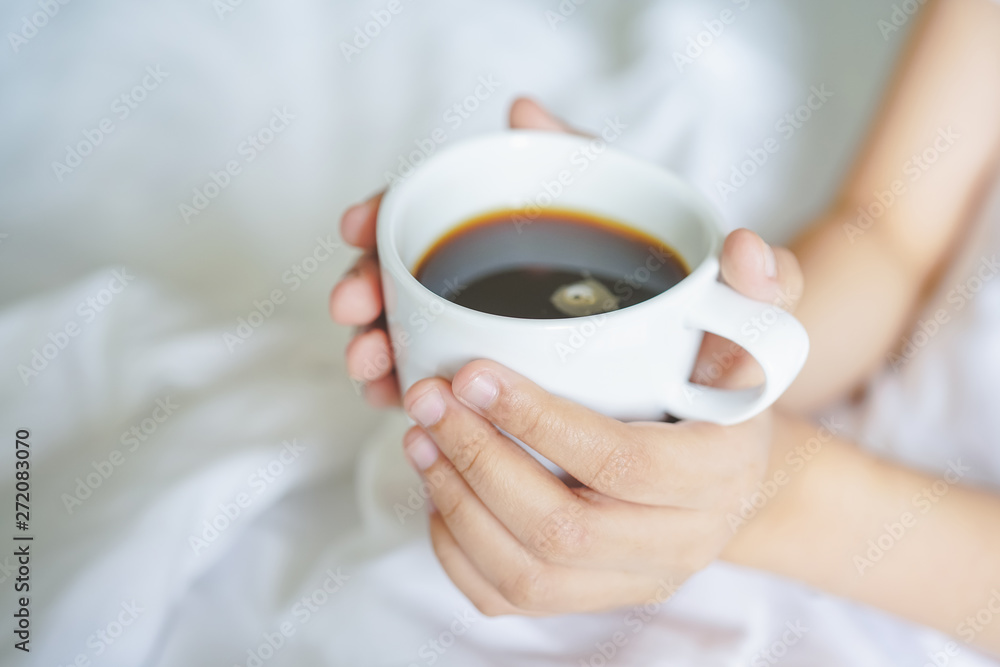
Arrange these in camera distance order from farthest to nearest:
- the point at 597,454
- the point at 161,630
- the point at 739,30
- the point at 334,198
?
1. the point at 739,30
2. the point at 334,198
3. the point at 161,630
4. the point at 597,454

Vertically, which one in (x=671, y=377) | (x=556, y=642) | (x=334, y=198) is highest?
(x=671, y=377)

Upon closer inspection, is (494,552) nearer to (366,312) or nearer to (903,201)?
(366,312)

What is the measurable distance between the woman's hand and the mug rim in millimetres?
32

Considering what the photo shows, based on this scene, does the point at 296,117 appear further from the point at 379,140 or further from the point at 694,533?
the point at 694,533

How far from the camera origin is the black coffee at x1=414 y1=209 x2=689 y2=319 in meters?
0.59

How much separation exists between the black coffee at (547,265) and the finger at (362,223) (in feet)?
0.27

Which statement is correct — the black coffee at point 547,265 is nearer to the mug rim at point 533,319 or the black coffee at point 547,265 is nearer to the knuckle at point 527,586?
the mug rim at point 533,319

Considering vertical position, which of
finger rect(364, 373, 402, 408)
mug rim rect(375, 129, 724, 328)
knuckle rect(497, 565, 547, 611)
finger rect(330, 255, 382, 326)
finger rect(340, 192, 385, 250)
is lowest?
knuckle rect(497, 565, 547, 611)

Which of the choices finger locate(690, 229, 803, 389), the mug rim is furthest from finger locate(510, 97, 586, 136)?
finger locate(690, 229, 803, 389)

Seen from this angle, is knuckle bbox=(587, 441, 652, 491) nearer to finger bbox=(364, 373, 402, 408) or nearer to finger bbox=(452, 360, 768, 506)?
finger bbox=(452, 360, 768, 506)

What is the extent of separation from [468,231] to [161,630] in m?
0.40

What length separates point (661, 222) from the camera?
2.03 ft

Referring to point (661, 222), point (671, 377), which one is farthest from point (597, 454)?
point (661, 222)

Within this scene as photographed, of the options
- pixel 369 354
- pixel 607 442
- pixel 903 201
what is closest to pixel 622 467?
pixel 607 442
